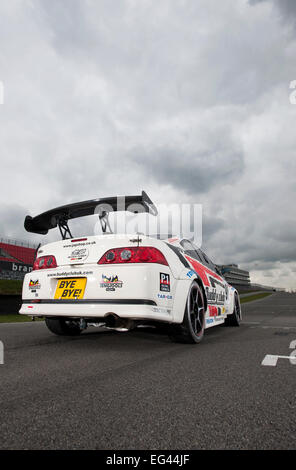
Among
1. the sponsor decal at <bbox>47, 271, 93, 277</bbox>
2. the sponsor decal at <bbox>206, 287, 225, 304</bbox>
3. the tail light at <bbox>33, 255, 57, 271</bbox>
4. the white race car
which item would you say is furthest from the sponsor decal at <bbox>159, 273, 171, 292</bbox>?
the sponsor decal at <bbox>206, 287, 225, 304</bbox>

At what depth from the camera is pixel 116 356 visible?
3.10 meters

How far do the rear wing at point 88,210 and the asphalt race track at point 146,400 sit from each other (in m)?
1.71

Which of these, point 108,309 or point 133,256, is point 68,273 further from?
point 133,256

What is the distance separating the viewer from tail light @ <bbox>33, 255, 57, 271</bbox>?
12.4ft

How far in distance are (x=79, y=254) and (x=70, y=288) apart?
1.34 ft

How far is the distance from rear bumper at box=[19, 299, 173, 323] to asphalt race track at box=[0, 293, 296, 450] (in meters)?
0.40

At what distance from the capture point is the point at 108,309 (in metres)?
3.17

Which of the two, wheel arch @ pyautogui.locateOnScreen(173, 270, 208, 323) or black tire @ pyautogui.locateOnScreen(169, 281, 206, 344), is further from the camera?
black tire @ pyautogui.locateOnScreen(169, 281, 206, 344)

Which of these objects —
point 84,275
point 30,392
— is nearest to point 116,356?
point 84,275

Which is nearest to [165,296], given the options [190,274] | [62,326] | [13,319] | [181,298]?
[181,298]

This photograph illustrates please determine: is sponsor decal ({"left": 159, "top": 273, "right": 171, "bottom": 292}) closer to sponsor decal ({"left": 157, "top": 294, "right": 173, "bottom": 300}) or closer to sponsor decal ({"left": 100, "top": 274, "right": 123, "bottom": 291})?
sponsor decal ({"left": 157, "top": 294, "right": 173, "bottom": 300})

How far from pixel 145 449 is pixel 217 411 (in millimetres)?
563

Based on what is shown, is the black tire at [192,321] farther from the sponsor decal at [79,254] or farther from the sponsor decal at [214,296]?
the sponsor decal at [79,254]

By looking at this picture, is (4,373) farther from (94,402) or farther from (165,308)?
(165,308)
